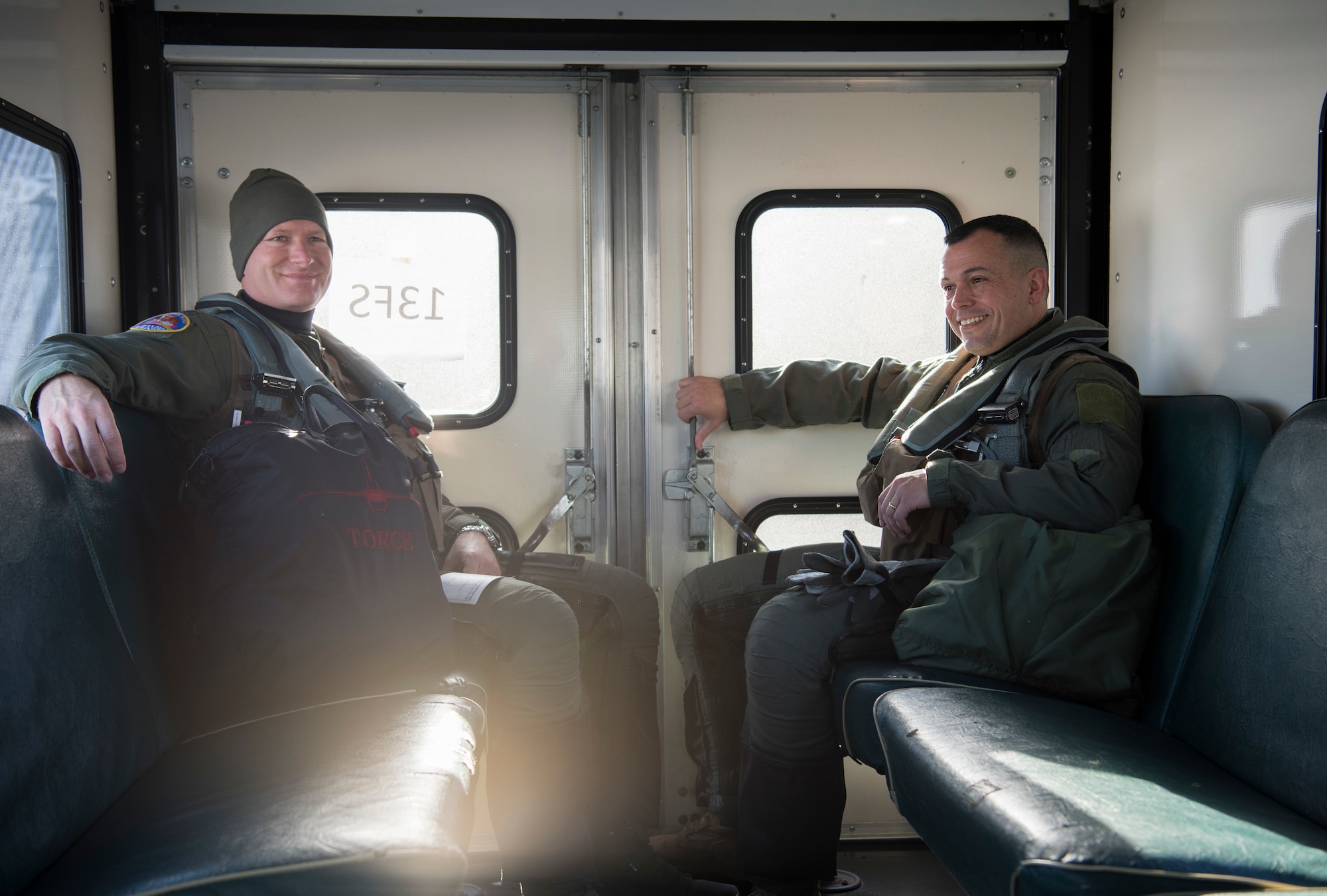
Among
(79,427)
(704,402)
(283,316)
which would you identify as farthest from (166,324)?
(704,402)

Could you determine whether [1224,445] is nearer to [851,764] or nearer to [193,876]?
[851,764]

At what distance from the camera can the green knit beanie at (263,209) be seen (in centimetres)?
245

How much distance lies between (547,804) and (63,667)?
1153mm

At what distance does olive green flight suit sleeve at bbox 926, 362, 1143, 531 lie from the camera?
196 centimetres

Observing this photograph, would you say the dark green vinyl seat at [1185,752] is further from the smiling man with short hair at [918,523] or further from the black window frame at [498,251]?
the black window frame at [498,251]

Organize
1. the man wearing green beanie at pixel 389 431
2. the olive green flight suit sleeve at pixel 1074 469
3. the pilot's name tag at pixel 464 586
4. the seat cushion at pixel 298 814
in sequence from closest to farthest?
the seat cushion at pixel 298 814 < the man wearing green beanie at pixel 389 431 < the olive green flight suit sleeve at pixel 1074 469 < the pilot's name tag at pixel 464 586

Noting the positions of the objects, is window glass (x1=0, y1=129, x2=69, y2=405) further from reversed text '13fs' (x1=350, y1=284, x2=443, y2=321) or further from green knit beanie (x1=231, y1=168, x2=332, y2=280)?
reversed text '13fs' (x1=350, y1=284, x2=443, y2=321)

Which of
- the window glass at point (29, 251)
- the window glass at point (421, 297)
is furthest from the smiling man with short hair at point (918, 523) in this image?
the window glass at point (29, 251)

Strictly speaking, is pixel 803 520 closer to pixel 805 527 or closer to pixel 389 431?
pixel 805 527

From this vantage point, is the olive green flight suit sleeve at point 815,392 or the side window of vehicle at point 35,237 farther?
the olive green flight suit sleeve at point 815,392

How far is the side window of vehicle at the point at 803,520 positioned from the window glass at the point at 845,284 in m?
0.50

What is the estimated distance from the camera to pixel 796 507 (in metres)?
3.10

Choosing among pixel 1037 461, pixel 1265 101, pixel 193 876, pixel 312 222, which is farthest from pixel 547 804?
pixel 1265 101

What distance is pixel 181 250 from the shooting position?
289 cm
